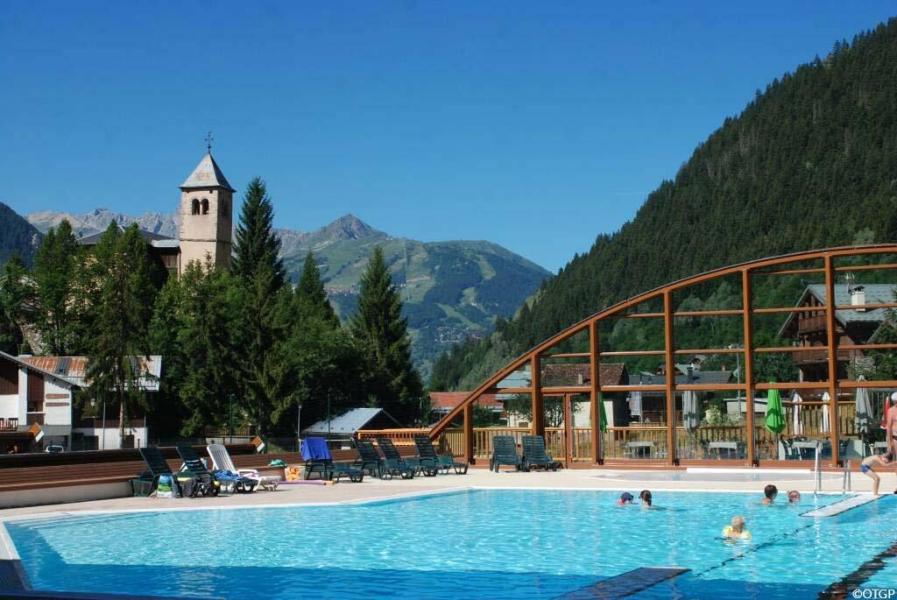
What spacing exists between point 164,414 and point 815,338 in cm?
3575

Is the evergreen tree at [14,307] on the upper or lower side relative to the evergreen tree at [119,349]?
upper

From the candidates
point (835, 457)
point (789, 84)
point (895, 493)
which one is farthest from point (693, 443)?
point (789, 84)

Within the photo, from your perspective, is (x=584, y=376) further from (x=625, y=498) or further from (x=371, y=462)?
(x=625, y=498)

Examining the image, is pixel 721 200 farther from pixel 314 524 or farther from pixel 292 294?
pixel 314 524

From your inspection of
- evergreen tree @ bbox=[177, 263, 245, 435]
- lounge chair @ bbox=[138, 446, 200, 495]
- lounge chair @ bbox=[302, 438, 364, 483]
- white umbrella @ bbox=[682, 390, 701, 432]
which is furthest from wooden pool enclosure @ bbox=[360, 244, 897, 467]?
evergreen tree @ bbox=[177, 263, 245, 435]

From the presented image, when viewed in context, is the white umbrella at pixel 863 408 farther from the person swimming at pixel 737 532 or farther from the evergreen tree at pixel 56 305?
the evergreen tree at pixel 56 305

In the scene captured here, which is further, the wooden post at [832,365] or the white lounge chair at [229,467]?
the wooden post at [832,365]

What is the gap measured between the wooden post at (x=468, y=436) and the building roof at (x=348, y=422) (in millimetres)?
30988

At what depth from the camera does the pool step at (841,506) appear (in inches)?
Answer: 610

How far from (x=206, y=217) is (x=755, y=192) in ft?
275

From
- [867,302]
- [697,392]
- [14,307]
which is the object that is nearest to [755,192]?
[867,302]

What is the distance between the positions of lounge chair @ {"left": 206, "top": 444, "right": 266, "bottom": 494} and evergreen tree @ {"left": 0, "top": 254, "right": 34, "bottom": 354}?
175 ft

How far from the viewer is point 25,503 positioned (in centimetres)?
1706

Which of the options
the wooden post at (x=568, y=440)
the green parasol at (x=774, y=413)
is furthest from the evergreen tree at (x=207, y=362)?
the green parasol at (x=774, y=413)
